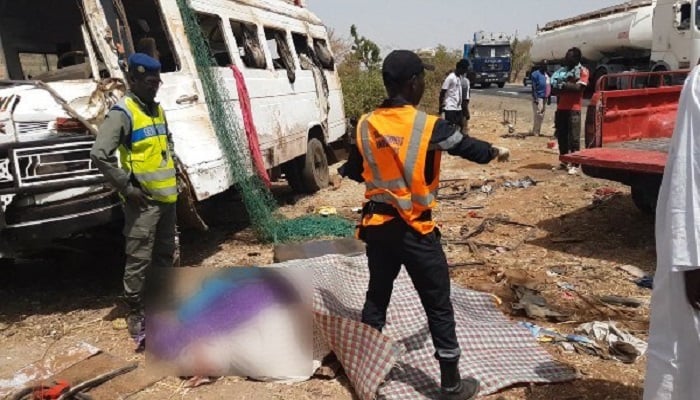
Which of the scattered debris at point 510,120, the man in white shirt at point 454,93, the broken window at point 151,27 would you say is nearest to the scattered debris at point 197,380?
the broken window at point 151,27

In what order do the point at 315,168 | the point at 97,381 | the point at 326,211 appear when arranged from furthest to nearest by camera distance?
1. the point at 315,168
2. the point at 326,211
3. the point at 97,381

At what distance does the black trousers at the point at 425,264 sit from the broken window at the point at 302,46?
564 centimetres

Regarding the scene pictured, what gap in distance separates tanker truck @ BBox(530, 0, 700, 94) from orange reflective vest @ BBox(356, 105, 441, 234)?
1278 cm

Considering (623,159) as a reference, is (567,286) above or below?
below

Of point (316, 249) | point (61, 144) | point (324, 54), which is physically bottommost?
point (316, 249)

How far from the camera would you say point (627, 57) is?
2045cm

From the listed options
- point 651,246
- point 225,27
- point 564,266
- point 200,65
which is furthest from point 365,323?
point 225,27

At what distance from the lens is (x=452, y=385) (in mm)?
3031

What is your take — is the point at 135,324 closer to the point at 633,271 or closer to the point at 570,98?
the point at 633,271

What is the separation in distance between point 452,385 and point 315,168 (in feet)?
18.3

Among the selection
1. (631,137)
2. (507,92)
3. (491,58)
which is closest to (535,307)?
(631,137)

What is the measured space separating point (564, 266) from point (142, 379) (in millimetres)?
3439

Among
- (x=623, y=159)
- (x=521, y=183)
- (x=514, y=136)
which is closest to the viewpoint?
(x=623, y=159)

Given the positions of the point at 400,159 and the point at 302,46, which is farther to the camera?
the point at 302,46
